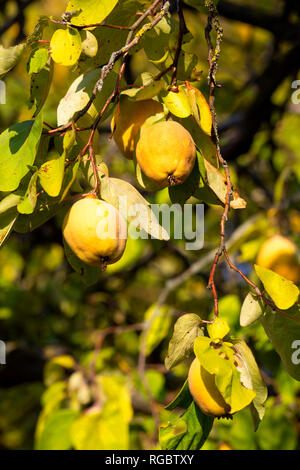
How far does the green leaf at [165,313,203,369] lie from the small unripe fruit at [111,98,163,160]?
0.96 feet

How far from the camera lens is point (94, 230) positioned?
793 mm

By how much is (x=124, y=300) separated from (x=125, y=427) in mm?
1434

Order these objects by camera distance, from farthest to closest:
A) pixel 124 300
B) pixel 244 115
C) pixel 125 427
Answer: pixel 124 300 < pixel 244 115 < pixel 125 427

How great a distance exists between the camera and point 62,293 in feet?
9.62

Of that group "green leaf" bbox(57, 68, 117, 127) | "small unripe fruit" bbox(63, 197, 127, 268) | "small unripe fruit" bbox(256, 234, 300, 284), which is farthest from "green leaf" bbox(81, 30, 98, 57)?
"small unripe fruit" bbox(256, 234, 300, 284)

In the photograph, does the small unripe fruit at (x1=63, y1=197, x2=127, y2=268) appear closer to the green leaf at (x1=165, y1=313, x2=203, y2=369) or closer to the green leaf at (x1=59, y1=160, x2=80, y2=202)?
the green leaf at (x1=59, y1=160, x2=80, y2=202)

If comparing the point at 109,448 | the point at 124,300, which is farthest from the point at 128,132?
the point at 124,300

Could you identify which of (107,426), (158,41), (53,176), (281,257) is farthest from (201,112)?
(107,426)

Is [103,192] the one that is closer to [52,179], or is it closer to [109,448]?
[52,179]

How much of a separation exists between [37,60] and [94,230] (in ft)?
0.92

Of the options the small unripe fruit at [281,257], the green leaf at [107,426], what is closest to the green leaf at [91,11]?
the small unripe fruit at [281,257]

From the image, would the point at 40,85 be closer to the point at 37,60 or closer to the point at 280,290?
the point at 37,60

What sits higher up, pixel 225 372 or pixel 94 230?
pixel 94 230

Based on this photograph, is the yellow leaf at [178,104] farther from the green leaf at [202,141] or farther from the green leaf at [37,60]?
the green leaf at [37,60]
